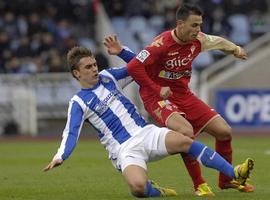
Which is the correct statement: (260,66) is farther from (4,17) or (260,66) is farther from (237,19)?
(4,17)

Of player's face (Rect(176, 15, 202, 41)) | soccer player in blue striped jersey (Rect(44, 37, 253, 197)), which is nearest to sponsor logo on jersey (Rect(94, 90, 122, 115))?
soccer player in blue striped jersey (Rect(44, 37, 253, 197))

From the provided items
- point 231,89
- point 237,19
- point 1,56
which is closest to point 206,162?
point 231,89

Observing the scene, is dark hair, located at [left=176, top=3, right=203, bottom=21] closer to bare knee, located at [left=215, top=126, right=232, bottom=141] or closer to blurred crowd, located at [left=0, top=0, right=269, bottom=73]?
bare knee, located at [left=215, top=126, right=232, bottom=141]

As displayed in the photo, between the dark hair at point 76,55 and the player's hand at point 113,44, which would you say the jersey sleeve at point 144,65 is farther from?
the dark hair at point 76,55

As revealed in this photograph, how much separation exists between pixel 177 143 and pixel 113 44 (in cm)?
156

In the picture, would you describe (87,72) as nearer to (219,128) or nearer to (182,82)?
(182,82)

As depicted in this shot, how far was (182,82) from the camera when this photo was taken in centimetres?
1074

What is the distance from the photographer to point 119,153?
33.0 ft

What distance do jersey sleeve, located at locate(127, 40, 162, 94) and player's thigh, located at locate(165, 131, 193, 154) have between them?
0.66 metres

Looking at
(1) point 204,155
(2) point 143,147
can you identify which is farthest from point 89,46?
(1) point 204,155

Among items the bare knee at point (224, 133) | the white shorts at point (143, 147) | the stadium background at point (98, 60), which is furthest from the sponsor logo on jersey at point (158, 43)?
the stadium background at point (98, 60)

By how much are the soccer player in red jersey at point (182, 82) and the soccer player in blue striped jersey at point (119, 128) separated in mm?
288

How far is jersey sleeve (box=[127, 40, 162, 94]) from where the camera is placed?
1028 cm

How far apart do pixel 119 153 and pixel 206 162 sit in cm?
103
